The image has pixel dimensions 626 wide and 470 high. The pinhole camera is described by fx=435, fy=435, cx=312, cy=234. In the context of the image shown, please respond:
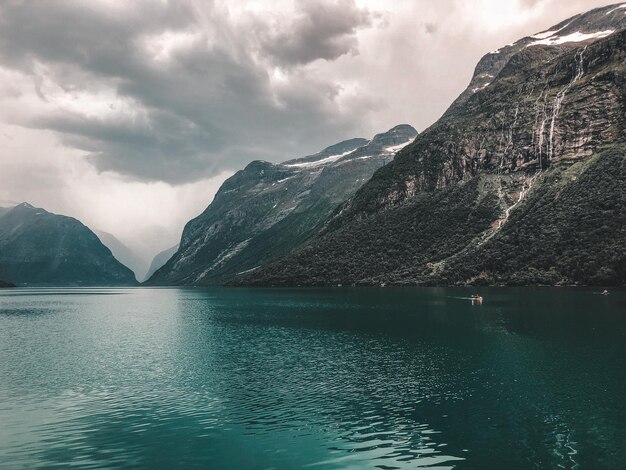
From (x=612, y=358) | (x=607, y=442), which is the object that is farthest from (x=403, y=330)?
(x=607, y=442)

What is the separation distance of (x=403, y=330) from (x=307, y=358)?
31.2 m

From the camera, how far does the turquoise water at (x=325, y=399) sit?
29719 mm

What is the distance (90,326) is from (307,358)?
7334 cm

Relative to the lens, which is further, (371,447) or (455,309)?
(455,309)

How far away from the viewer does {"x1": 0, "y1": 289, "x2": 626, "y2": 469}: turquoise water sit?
29719 mm

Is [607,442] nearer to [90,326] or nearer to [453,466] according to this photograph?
[453,466]

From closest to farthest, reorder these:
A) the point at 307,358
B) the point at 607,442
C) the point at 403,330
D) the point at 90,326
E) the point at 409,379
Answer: the point at 607,442 < the point at 409,379 < the point at 307,358 < the point at 403,330 < the point at 90,326

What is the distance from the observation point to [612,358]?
184 feet

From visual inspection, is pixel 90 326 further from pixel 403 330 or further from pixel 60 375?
pixel 403 330

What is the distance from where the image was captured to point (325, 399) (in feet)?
139

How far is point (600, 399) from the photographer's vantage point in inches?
1578

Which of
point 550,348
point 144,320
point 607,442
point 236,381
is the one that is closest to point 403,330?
point 550,348

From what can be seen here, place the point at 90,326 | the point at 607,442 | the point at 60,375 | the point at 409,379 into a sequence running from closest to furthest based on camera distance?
the point at 607,442 → the point at 409,379 → the point at 60,375 → the point at 90,326

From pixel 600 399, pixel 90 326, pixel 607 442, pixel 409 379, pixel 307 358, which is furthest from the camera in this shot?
pixel 90 326
